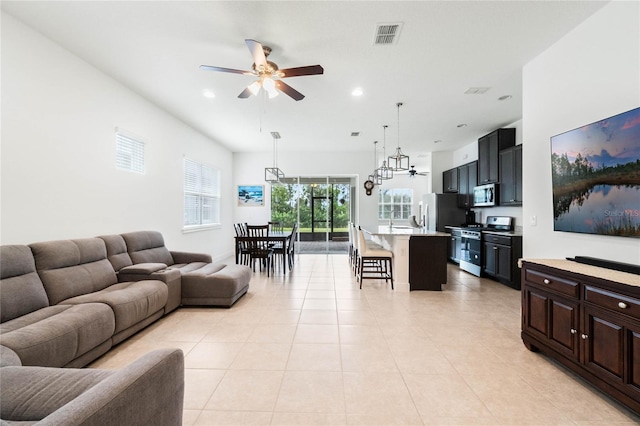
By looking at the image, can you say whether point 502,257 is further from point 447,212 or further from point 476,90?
point 476,90

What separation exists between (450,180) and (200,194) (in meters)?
6.48

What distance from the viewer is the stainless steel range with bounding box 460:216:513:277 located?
215 inches

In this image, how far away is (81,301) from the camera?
2535mm

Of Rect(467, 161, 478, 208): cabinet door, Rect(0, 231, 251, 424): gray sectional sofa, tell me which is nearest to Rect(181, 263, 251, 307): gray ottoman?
Rect(0, 231, 251, 424): gray sectional sofa

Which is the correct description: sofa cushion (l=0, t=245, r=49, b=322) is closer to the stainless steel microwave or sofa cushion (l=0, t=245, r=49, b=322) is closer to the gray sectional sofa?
the gray sectional sofa

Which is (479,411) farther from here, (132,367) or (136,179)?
(136,179)

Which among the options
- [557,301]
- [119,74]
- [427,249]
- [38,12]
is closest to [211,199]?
[119,74]

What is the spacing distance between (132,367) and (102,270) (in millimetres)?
2557

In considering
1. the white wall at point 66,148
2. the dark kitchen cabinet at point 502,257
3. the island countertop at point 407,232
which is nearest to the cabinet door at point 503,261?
the dark kitchen cabinet at point 502,257

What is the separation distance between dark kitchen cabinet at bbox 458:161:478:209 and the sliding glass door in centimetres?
298

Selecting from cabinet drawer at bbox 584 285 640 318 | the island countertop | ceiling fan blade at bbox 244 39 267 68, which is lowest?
cabinet drawer at bbox 584 285 640 318

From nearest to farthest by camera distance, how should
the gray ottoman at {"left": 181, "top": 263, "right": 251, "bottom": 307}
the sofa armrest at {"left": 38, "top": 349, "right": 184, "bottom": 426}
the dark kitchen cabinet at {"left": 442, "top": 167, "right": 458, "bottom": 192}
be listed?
the sofa armrest at {"left": 38, "top": 349, "right": 184, "bottom": 426} → the gray ottoman at {"left": 181, "top": 263, "right": 251, "bottom": 307} → the dark kitchen cabinet at {"left": 442, "top": 167, "right": 458, "bottom": 192}

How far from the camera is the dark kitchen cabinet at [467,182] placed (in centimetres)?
Result: 639

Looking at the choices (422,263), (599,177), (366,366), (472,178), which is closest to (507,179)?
(472,178)
